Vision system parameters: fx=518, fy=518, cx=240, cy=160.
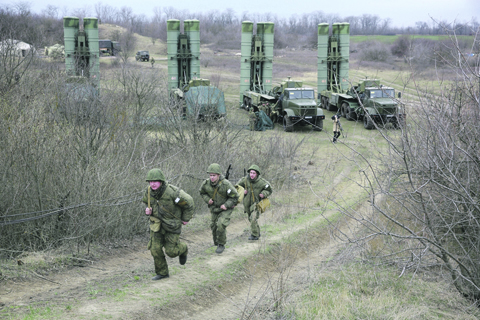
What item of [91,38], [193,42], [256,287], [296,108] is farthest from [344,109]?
[256,287]

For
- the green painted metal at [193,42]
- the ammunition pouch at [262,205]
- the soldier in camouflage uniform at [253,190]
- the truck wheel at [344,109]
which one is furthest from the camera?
the green painted metal at [193,42]

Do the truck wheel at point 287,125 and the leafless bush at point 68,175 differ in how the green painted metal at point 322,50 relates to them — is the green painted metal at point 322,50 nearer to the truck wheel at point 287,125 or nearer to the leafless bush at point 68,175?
the truck wheel at point 287,125

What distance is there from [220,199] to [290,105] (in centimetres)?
1547

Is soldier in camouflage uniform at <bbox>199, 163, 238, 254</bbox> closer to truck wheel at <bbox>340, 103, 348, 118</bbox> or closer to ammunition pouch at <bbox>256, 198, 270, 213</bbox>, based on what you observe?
ammunition pouch at <bbox>256, 198, 270, 213</bbox>

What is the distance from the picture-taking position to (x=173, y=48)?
28.3 m

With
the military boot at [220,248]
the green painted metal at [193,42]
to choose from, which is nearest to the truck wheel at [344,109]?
the green painted metal at [193,42]

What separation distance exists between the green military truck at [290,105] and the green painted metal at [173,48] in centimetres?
444

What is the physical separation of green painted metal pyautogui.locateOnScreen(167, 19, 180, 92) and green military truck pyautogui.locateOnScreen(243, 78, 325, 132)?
444cm

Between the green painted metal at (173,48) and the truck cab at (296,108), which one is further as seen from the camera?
the green painted metal at (173,48)

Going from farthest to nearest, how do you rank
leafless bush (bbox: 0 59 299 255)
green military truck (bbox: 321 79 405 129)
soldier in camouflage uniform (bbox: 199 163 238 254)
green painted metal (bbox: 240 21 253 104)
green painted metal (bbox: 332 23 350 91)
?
green painted metal (bbox: 332 23 350 91), green painted metal (bbox: 240 21 253 104), green military truck (bbox: 321 79 405 129), soldier in camouflage uniform (bbox: 199 163 238 254), leafless bush (bbox: 0 59 299 255)

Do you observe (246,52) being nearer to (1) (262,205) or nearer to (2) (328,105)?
(2) (328,105)

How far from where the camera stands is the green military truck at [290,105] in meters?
23.4

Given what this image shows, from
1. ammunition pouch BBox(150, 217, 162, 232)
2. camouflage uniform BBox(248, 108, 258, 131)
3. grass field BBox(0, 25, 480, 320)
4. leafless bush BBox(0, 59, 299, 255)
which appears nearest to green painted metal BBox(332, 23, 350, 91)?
camouflage uniform BBox(248, 108, 258, 131)

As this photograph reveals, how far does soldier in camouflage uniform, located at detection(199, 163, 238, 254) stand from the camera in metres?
9.07
